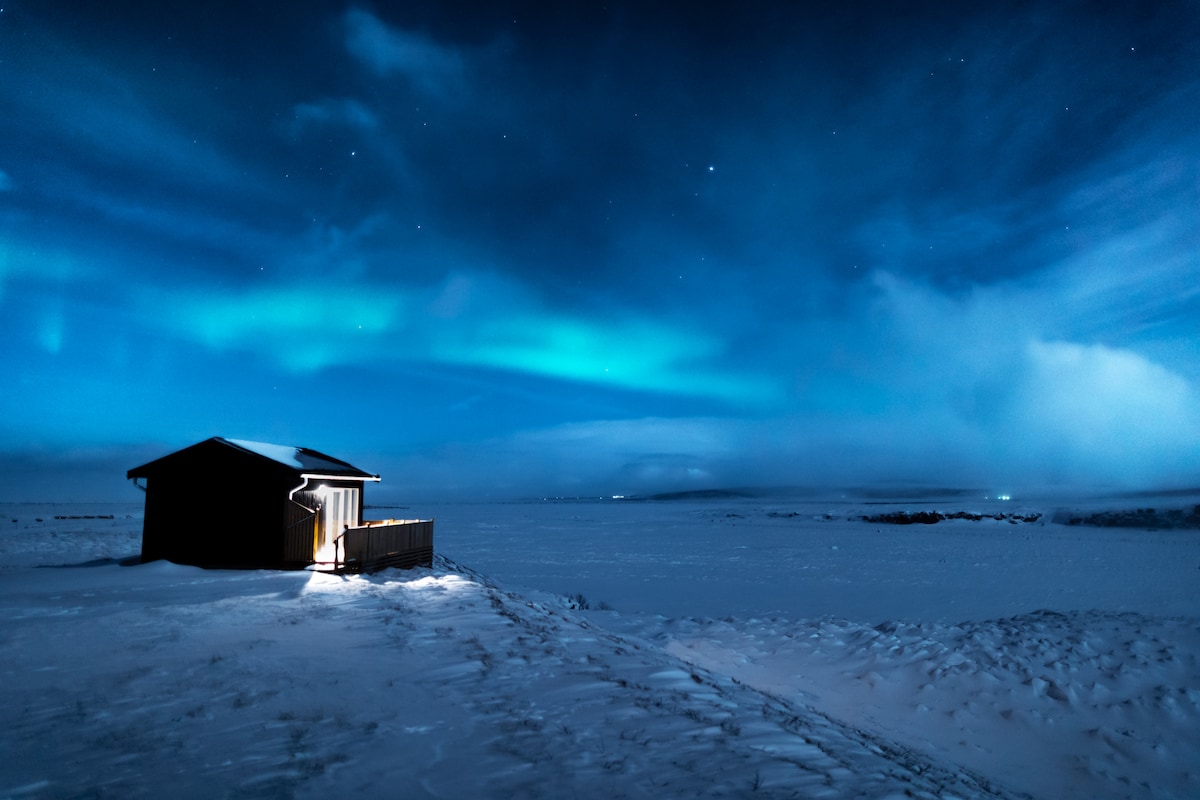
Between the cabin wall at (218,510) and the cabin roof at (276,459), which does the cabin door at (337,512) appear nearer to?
the cabin roof at (276,459)

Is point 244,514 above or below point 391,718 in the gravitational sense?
above

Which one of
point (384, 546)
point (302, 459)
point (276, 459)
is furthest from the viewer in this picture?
point (302, 459)

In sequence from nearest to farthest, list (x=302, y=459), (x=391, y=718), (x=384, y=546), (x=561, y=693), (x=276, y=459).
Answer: (x=391, y=718), (x=561, y=693), (x=276, y=459), (x=384, y=546), (x=302, y=459)

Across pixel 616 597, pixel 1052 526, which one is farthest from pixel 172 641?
pixel 1052 526

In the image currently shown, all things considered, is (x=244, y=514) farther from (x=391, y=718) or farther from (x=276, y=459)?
(x=391, y=718)

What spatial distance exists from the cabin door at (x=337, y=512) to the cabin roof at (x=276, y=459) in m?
0.73

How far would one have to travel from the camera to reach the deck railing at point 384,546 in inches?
642

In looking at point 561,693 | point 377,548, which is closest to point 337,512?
point 377,548

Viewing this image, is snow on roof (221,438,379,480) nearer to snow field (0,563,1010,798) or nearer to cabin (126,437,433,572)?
cabin (126,437,433,572)

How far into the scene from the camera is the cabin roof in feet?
55.5

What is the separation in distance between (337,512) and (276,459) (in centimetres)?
294

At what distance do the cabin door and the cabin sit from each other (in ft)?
0.25

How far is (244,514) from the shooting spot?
Answer: 1700cm

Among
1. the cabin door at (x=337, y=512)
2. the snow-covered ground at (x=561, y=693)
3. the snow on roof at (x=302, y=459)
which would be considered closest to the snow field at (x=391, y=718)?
the snow-covered ground at (x=561, y=693)
